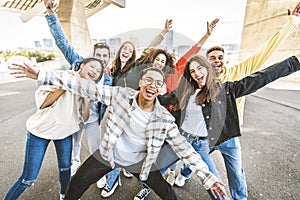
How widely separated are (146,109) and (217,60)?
0.46m

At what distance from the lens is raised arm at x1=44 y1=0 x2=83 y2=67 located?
0.94m

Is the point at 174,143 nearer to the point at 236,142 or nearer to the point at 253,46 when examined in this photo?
the point at 236,142

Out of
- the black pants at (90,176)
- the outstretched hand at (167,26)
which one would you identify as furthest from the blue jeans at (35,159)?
the outstretched hand at (167,26)

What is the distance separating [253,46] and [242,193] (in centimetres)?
99

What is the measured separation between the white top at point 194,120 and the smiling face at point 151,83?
0.80ft

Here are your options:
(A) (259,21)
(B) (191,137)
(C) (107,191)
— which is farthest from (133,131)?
(A) (259,21)

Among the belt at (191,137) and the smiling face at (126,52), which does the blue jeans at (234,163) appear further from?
the smiling face at (126,52)

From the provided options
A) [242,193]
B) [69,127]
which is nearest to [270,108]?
[242,193]

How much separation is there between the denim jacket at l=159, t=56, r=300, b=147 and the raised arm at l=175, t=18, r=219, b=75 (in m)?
0.22

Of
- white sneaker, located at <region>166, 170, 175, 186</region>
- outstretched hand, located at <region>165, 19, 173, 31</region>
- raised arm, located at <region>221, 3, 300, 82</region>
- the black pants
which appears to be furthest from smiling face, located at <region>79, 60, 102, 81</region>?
white sneaker, located at <region>166, 170, 175, 186</region>

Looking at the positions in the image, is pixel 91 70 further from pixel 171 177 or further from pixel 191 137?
pixel 171 177

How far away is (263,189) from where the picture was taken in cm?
143

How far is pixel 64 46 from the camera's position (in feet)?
3.36

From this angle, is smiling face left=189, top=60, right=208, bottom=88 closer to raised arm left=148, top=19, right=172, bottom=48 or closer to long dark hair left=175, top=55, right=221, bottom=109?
long dark hair left=175, top=55, right=221, bottom=109
